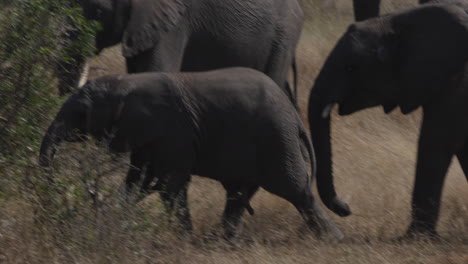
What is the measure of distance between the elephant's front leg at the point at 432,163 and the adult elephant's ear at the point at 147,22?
2121mm

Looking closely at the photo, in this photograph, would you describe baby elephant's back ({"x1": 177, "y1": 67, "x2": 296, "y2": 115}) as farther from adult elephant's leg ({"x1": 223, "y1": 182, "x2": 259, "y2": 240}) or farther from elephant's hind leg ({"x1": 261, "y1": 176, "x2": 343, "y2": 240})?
adult elephant's leg ({"x1": 223, "y1": 182, "x2": 259, "y2": 240})

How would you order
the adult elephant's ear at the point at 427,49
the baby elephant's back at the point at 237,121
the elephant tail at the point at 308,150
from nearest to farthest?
the baby elephant's back at the point at 237,121 → the elephant tail at the point at 308,150 → the adult elephant's ear at the point at 427,49

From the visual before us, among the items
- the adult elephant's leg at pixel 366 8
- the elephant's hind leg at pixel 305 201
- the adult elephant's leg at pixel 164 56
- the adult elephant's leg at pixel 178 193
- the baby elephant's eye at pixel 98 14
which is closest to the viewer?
the adult elephant's leg at pixel 178 193

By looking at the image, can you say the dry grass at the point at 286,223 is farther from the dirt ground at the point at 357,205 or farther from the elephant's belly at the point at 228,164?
the elephant's belly at the point at 228,164

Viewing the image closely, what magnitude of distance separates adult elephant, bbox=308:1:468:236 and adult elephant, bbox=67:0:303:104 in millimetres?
1084

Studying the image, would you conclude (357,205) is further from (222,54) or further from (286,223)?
(222,54)

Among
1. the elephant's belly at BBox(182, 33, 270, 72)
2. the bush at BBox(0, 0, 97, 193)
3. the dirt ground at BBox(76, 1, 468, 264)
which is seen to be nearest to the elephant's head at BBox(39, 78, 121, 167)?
the bush at BBox(0, 0, 97, 193)

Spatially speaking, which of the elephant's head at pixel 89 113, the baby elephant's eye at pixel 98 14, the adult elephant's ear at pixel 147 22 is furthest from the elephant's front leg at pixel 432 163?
the baby elephant's eye at pixel 98 14

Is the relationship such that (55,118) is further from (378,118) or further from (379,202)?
(378,118)

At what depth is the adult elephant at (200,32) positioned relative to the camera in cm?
980

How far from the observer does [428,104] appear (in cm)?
938

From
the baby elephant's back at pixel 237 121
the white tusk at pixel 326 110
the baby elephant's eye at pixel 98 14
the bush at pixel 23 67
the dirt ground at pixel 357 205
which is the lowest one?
the dirt ground at pixel 357 205

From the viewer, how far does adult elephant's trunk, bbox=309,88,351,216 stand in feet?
31.3

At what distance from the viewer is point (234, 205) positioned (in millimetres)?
9070
